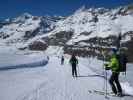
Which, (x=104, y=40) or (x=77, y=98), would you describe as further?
(x=104, y=40)

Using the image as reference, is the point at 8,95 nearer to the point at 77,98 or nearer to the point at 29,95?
the point at 29,95

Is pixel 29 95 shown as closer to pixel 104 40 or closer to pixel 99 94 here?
pixel 99 94

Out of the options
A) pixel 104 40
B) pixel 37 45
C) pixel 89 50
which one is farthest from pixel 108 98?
pixel 37 45

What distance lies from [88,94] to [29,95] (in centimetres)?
245

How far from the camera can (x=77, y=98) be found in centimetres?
983

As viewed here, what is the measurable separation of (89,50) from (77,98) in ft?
329

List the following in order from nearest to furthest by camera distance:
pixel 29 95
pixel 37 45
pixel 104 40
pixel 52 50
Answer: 1. pixel 29 95
2. pixel 104 40
3. pixel 52 50
4. pixel 37 45

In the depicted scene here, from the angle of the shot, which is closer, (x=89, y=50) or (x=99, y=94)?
(x=99, y=94)

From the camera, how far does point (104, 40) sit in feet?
459

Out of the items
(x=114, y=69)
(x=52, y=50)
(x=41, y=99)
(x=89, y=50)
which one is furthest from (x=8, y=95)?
(x=52, y=50)

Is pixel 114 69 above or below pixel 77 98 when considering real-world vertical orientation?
above

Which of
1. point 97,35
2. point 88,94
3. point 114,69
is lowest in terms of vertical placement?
point 88,94

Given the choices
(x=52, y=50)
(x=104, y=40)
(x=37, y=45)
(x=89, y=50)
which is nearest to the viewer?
(x=89, y=50)

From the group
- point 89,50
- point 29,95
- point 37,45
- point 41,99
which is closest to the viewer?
point 41,99
